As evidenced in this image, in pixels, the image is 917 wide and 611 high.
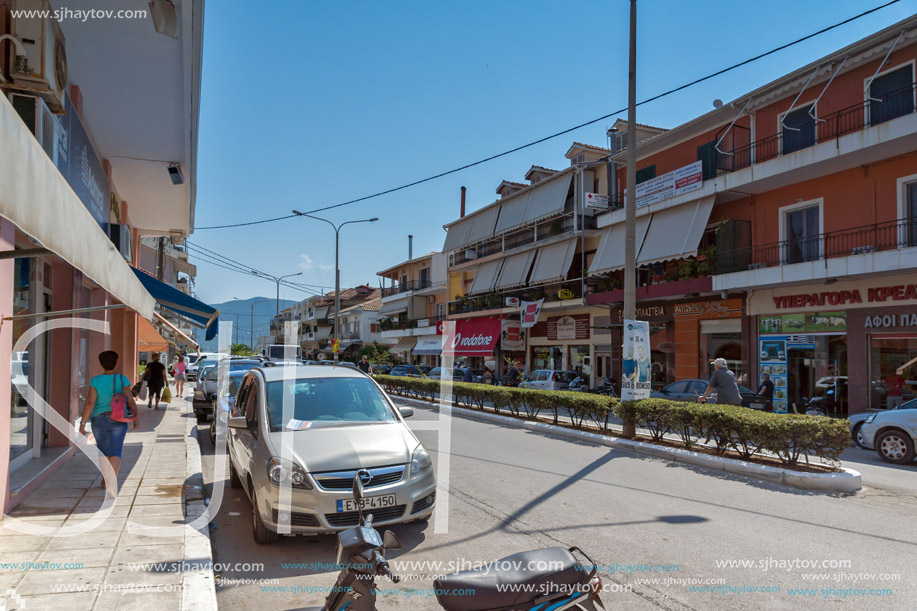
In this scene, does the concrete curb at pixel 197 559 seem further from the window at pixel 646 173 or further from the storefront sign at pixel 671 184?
the window at pixel 646 173

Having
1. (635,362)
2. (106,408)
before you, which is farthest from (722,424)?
(106,408)

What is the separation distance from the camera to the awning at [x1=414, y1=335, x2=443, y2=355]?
46825 mm

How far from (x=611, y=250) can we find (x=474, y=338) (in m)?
15.0

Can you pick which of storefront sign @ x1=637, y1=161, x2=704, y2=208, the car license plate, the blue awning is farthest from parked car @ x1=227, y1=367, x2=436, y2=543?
storefront sign @ x1=637, y1=161, x2=704, y2=208

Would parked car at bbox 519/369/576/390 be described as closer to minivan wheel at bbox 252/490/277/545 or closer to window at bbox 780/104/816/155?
window at bbox 780/104/816/155

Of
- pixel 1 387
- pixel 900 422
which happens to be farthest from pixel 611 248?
pixel 1 387

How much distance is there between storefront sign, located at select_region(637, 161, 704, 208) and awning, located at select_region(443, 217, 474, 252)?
19.2 metres

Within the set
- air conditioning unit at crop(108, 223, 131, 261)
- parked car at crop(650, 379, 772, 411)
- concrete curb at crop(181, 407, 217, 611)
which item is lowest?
concrete curb at crop(181, 407, 217, 611)

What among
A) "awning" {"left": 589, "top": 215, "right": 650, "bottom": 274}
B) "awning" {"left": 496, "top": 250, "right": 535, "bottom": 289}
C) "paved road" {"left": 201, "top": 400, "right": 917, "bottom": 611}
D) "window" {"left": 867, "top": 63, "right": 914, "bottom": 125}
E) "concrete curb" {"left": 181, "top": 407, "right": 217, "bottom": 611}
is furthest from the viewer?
"awning" {"left": 496, "top": 250, "right": 535, "bottom": 289}

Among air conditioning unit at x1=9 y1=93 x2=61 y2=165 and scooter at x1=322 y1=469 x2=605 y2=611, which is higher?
air conditioning unit at x1=9 y1=93 x2=61 y2=165

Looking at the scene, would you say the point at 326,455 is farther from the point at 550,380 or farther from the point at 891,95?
the point at 550,380

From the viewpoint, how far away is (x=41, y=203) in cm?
317

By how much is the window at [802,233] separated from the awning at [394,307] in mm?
37484

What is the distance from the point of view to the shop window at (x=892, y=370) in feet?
54.4
